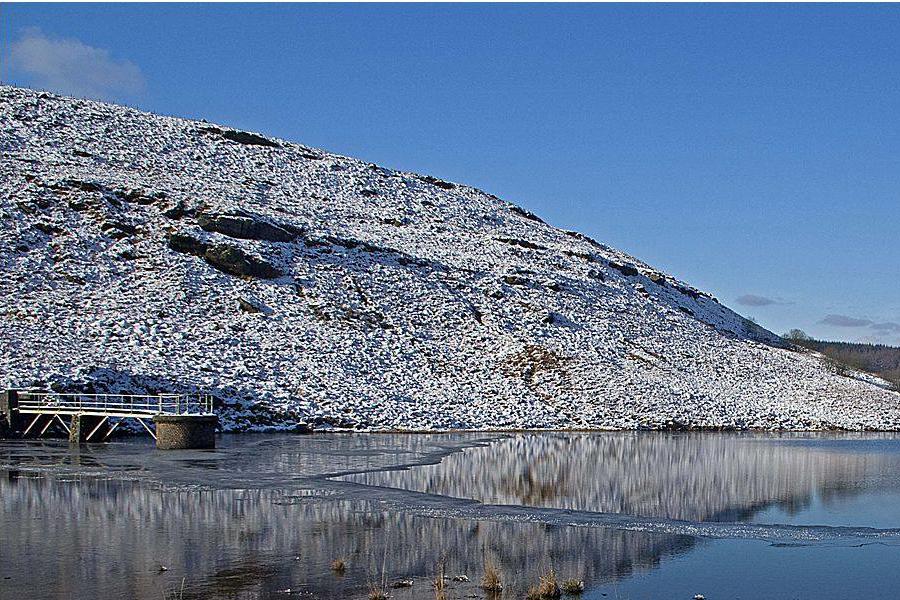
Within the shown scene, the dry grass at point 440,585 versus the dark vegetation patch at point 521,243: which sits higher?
the dark vegetation patch at point 521,243

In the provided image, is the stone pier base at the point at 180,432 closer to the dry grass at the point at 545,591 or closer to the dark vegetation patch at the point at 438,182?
the dry grass at the point at 545,591

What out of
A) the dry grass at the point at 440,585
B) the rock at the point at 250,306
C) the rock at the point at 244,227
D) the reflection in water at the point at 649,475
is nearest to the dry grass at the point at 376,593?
the dry grass at the point at 440,585

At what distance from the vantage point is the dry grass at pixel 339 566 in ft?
47.0

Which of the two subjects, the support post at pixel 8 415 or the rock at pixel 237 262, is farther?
the rock at pixel 237 262

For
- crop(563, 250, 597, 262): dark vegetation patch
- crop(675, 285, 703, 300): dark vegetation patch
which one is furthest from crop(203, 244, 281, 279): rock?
crop(675, 285, 703, 300): dark vegetation patch

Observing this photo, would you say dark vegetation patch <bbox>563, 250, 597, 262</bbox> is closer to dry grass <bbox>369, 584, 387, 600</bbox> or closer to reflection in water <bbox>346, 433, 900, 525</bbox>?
reflection in water <bbox>346, 433, 900, 525</bbox>

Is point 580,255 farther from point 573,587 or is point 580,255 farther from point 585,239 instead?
Answer: point 573,587

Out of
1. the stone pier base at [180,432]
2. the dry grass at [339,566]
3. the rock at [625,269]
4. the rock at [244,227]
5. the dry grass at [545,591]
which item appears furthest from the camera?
the rock at [625,269]

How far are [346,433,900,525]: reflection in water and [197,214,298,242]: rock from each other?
34.1m

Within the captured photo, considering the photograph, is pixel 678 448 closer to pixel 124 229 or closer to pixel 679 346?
pixel 679 346

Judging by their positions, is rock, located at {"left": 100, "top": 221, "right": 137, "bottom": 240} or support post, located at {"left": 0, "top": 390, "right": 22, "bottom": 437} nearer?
support post, located at {"left": 0, "top": 390, "right": 22, "bottom": 437}

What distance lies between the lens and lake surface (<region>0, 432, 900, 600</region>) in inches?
551

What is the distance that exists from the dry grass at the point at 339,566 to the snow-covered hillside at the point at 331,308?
107 ft

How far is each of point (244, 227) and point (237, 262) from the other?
5827 mm
